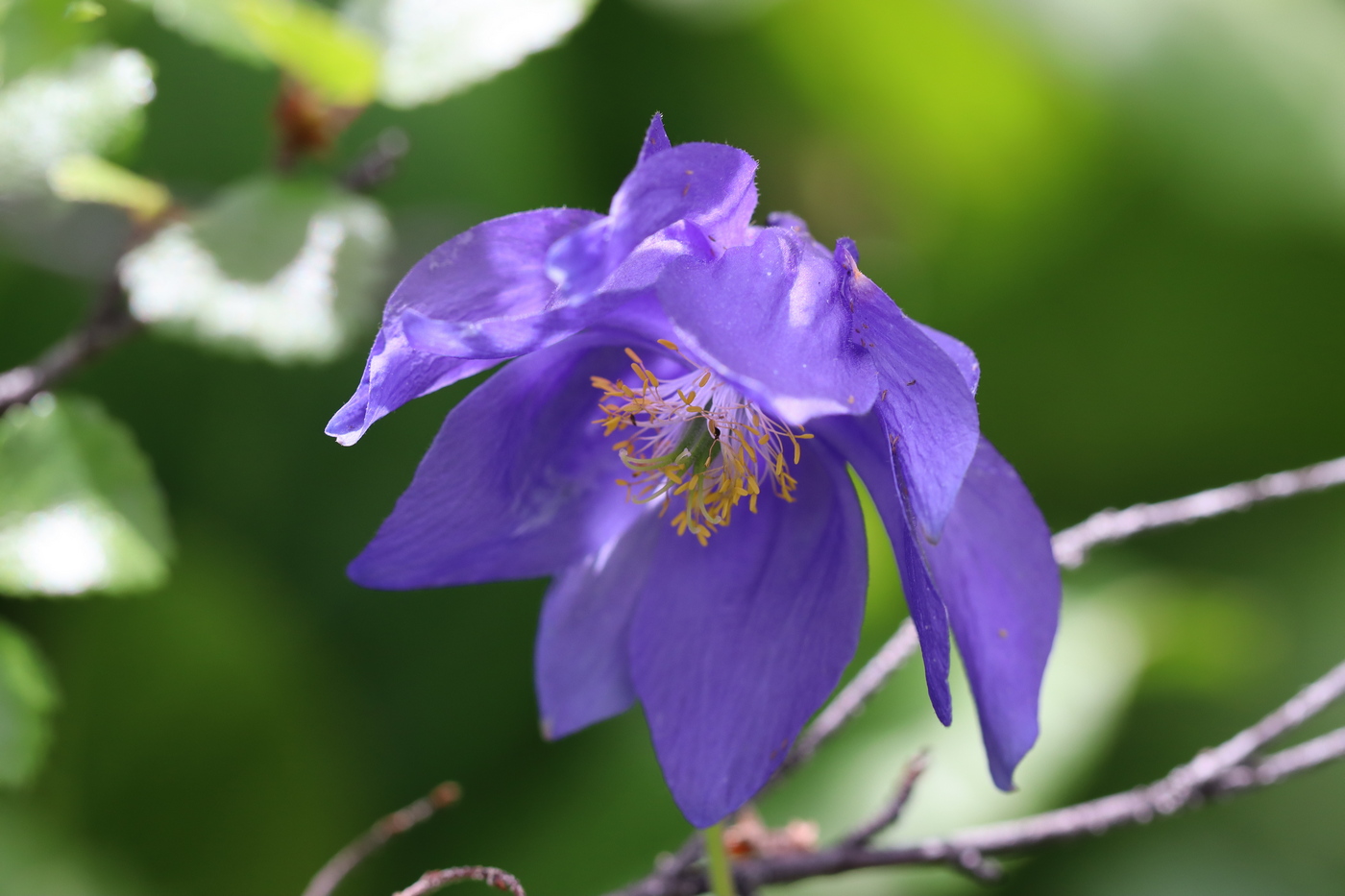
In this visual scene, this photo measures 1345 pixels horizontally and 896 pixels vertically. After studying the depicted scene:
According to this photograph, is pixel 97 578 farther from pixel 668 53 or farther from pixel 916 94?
pixel 916 94

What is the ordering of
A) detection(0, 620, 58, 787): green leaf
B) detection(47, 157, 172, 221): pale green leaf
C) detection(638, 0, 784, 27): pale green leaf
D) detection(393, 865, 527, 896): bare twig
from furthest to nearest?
detection(638, 0, 784, 27): pale green leaf → detection(47, 157, 172, 221): pale green leaf → detection(0, 620, 58, 787): green leaf → detection(393, 865, 527, 896): bare twig

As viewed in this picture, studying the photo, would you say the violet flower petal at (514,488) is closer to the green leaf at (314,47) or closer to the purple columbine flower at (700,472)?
the purple columbine flower at (700,472)

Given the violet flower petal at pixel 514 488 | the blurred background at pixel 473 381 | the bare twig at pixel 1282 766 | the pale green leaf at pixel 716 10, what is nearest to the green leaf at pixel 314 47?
the blurred background at pixel 473 381

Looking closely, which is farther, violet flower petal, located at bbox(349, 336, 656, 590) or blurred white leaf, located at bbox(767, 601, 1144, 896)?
blurred white leaf, located at bbox(767, 601, 1144, 896)

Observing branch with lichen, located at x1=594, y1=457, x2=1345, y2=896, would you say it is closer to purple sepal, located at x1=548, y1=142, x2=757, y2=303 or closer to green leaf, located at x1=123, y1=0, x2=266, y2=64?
purple sepal, located at x1=548, y1=142, x2=757, y2=303

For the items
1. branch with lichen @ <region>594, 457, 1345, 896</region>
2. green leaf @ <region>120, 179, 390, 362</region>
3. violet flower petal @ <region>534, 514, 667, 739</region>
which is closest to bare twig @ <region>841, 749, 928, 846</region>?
branch with lichen @ <region>594, 457, 1345, 896</region>

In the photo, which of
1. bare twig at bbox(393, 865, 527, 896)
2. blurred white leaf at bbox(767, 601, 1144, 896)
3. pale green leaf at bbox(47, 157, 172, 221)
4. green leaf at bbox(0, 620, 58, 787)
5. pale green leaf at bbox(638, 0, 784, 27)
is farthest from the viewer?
pale green leaf at bbox(638, 0, 784, 27)

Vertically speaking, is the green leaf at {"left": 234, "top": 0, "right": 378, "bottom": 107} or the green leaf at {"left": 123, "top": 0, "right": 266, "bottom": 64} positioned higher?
the green leaf at {"left": 123, "top": 0, "right": 266, "bottom": 64}
